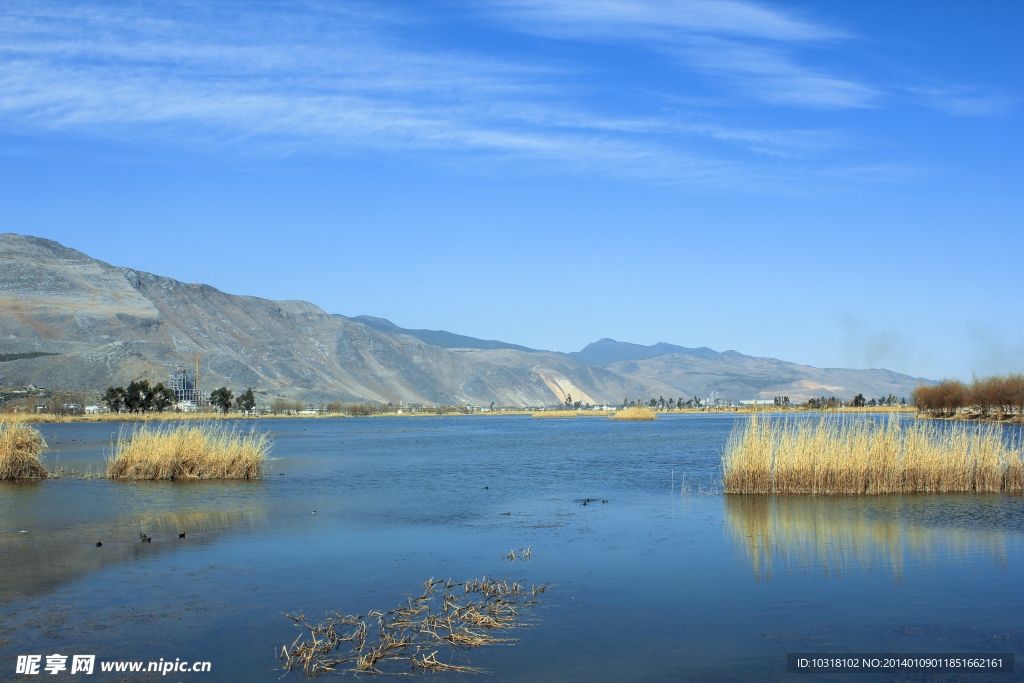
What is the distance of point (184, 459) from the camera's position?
2752 cm

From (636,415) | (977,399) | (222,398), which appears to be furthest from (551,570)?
(222,398)

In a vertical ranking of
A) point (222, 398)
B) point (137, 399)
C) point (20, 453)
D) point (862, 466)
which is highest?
point (862, 466)

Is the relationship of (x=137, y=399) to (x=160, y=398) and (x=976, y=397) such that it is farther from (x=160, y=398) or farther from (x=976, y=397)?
(x=976, y=397)

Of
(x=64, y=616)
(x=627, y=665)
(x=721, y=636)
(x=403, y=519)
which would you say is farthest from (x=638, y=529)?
(x=64, y=616)

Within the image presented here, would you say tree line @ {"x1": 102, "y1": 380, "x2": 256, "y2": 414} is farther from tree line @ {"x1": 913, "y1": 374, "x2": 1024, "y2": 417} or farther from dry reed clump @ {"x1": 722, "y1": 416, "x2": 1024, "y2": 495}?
dry reed clump @ {"x1": 722, "y1": 416, "x2": 1024, "y2": 495}

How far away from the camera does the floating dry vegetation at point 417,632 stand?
883 centimetres

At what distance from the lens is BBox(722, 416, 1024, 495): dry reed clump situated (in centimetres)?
2292

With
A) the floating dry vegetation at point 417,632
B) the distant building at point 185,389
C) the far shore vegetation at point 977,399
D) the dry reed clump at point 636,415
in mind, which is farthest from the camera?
the distant building at point 185,389

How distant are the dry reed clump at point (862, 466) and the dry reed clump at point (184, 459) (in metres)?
16.9

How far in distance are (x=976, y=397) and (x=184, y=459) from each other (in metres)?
76.5

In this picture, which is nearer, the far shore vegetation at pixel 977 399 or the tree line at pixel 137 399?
the far shore vegetation at pixel 977 399

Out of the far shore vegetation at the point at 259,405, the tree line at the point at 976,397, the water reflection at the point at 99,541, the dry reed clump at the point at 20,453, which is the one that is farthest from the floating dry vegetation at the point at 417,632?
the tree line at the point at 976,397

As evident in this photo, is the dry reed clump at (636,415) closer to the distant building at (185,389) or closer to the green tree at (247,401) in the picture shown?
the green tree at (247,401)

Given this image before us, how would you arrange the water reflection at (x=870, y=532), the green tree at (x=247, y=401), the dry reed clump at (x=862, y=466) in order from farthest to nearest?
the green tree at (x=247, y=401) → the dry reed clump at (x=862, y=466) → the water reflection at (x=870, y=532)
